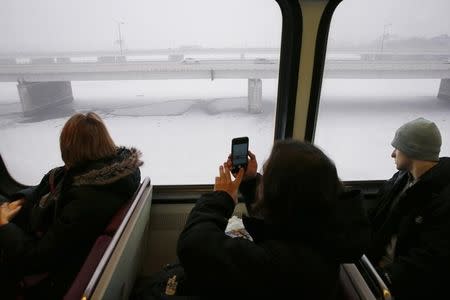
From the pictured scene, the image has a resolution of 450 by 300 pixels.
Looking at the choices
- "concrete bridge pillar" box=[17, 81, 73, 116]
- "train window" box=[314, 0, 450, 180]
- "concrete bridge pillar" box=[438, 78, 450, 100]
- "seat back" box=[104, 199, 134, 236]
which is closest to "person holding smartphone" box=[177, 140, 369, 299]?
"seat back" box=[104, 199, 134, 236]

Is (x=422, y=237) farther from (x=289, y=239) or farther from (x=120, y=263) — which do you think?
(x=120, y=263)

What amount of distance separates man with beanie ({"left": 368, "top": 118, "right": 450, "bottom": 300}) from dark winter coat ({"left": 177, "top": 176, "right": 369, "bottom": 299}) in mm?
690

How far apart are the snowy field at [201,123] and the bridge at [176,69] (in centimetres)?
7

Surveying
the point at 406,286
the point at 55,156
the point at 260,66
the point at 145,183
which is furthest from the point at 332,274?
the point at 55,156

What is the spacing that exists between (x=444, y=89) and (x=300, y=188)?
91.9 inches

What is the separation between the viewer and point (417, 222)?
59.0 inches

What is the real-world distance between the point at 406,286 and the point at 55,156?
8.36 ft

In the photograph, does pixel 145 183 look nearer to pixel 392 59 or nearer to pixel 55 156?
pixel 55 156

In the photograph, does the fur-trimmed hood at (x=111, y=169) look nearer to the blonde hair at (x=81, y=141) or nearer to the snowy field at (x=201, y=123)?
the blonde hair at (x=81, y=141)

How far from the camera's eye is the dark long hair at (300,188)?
844 mm

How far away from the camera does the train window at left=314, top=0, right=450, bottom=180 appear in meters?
2.14

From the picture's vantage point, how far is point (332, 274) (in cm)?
85

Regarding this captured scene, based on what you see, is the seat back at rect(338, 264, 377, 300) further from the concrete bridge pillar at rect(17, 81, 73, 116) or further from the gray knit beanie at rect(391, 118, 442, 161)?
the concrete bridge pillar at rect(17, 81, 73, 116)

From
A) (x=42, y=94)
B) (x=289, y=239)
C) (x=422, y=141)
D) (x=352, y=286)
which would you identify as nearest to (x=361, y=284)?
(x=352, y=286)
